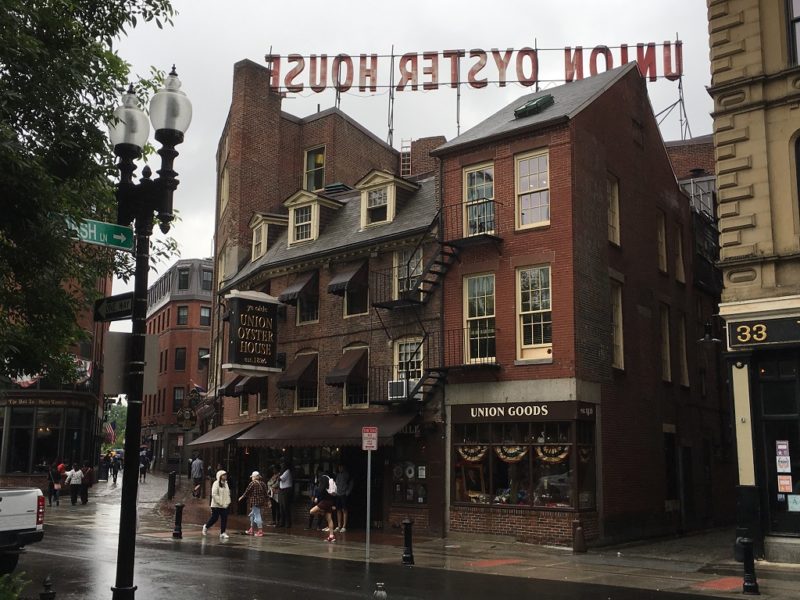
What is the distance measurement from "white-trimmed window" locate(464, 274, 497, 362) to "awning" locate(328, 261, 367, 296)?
3.92 meters

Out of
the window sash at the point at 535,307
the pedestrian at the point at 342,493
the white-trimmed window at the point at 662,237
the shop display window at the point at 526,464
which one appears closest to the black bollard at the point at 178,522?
the pedestrian at the point at 342,493

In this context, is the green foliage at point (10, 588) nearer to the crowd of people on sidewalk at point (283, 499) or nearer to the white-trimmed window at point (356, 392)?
the crowd of people on sidewalk at point (283, 499)

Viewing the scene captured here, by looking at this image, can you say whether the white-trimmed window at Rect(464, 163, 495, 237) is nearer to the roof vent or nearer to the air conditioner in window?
the roof vent

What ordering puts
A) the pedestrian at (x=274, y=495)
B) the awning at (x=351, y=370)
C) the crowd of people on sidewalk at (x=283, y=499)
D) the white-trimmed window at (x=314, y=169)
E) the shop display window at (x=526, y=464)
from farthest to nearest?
the white-trimmed window at (x=314, y=169) < the pedestrian at (x=274, y=495) < the awning at (x=351, y=370) < the crowd of people on sidewalk at (x=283, y=499) < the shop display window at (x=526, y=464)

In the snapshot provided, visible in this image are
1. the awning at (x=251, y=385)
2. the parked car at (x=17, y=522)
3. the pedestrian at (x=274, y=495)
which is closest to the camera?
the parked car at (x=17, y=522)

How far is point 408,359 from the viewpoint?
24.1 meters

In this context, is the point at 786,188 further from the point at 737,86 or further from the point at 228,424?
the point at 228,424

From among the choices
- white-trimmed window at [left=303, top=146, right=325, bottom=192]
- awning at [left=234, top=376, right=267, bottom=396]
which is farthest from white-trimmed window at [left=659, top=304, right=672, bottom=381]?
white-trimmed window at [left=303, top=146, right=325, bottom=192]

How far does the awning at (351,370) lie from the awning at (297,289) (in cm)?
297

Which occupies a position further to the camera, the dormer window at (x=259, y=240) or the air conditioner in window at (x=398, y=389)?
the dormer window at (x=259, y=240)

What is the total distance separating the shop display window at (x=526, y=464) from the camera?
20703 mm

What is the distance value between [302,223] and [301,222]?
0.14 meters

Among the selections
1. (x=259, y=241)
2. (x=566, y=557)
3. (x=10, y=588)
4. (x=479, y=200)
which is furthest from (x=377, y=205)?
(x=10, y=588)

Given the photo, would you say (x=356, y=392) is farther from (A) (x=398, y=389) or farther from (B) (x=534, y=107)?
(B) (x=534, y=107)
